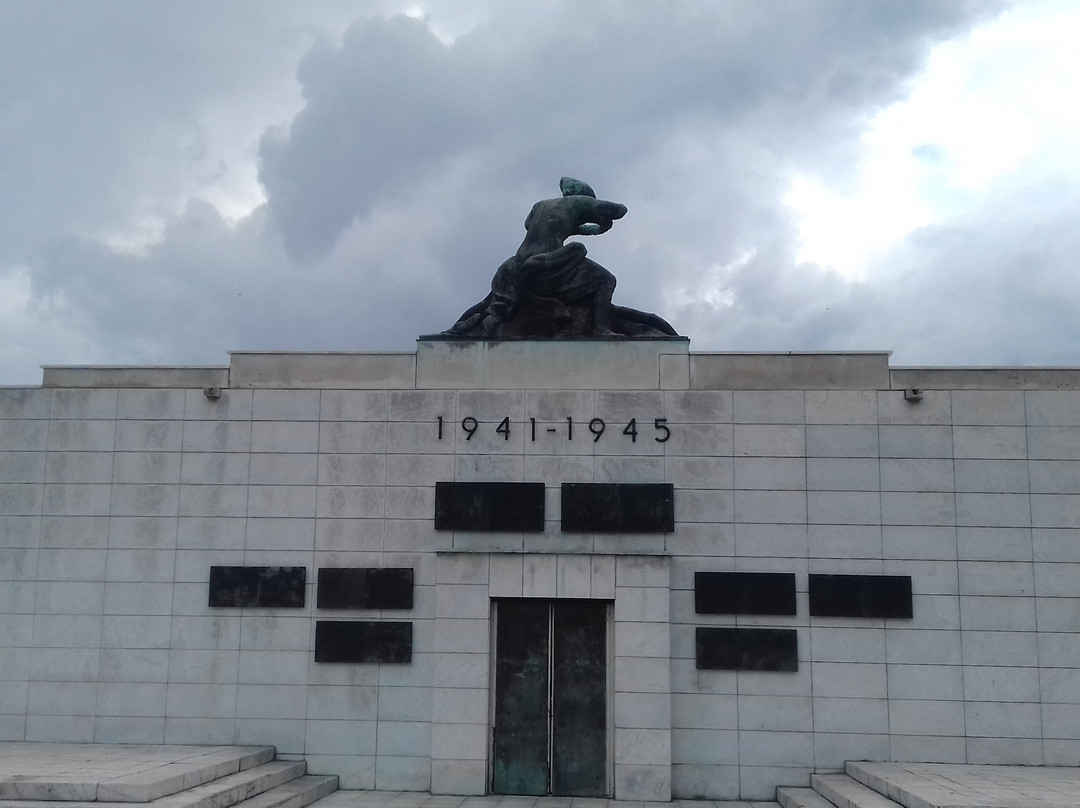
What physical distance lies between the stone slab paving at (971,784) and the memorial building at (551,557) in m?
0.44

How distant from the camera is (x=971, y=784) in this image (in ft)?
35.6

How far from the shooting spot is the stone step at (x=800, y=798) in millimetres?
11438

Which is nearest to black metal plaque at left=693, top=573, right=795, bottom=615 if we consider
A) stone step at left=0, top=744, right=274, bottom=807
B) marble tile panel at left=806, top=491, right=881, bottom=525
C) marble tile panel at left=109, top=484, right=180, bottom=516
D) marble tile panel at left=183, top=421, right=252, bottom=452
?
marble tile panel at left=806, top=491, right=881, bottom=525

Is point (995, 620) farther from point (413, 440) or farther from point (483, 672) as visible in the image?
point (413, 440)

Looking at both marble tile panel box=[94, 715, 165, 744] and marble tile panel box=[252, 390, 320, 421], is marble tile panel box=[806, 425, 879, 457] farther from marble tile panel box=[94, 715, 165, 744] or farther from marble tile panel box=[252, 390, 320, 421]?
marble tile panel box=[94, 715, 165, 744]

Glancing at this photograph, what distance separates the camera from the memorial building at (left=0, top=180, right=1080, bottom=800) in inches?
502

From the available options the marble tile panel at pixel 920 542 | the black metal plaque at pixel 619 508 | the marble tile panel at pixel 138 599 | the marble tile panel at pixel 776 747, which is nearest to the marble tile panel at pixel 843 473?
the marble tile panel at pixel 920 542

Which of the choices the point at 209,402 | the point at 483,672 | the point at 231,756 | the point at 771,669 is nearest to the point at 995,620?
the point at 771,669

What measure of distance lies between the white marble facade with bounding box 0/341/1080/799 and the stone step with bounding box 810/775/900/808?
438 mm

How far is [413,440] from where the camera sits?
1370cm

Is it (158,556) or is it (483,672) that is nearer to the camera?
(483,672)

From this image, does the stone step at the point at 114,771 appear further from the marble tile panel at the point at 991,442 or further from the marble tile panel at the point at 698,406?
the marble tile panel at the point at 991,442

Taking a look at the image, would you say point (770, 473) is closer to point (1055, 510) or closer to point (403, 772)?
point (1055, 510)

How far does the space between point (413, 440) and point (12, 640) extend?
5918 millimetres
